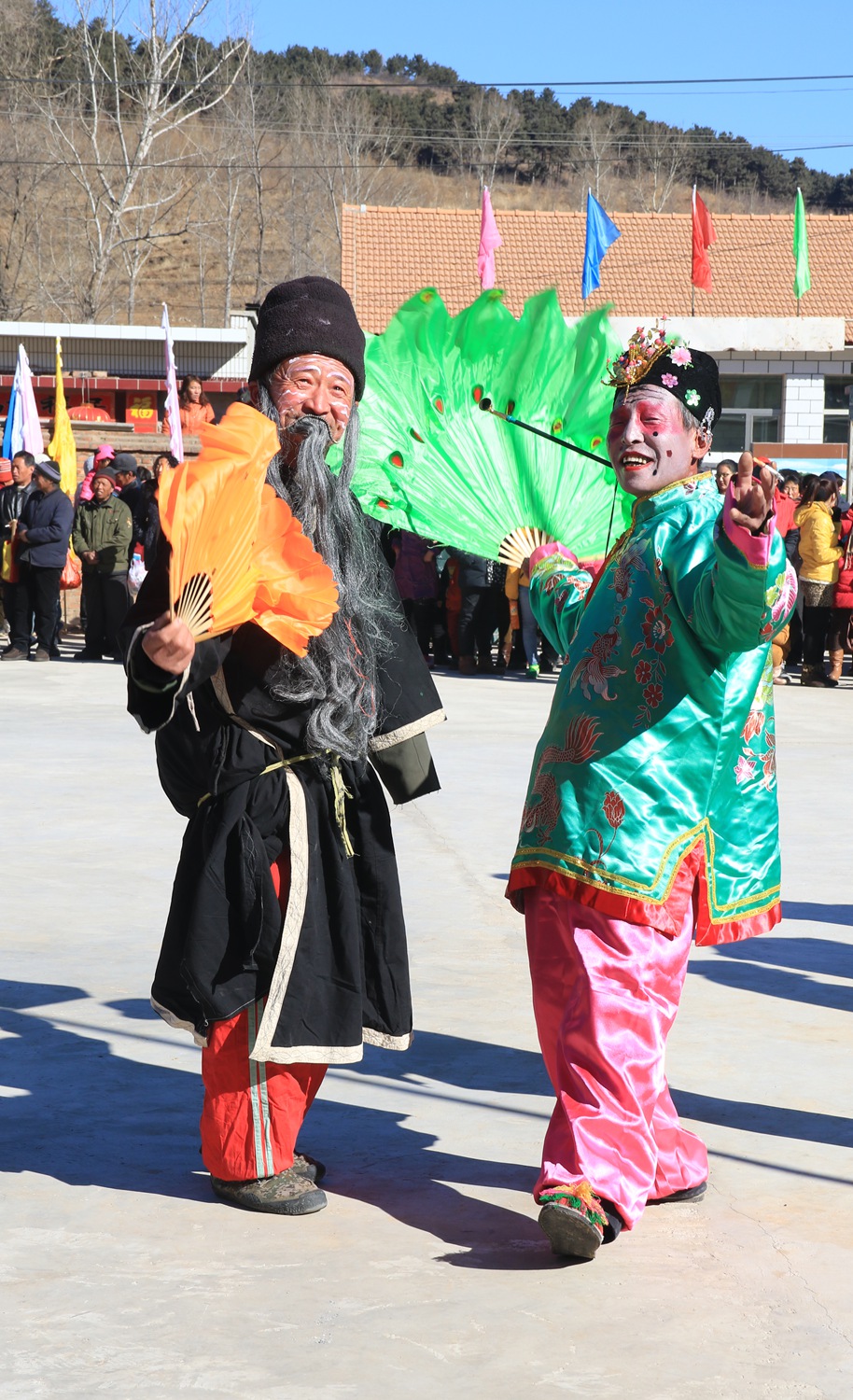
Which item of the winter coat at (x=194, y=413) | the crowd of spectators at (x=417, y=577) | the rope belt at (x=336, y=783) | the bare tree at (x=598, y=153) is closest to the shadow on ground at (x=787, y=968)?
the rope belt at (x=336, y=783)

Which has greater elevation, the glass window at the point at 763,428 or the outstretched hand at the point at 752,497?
the glass window at the point at 763,428

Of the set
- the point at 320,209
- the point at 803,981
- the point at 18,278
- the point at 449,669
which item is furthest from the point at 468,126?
the point at 803,981

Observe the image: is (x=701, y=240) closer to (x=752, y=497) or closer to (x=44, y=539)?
(x=44, y=539)

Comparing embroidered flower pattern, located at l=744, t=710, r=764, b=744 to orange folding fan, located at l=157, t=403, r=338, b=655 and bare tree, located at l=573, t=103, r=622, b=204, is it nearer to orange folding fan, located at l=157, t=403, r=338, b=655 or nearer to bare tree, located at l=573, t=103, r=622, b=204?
orange folding fan, located at l=157, t=403, r=338, b=655

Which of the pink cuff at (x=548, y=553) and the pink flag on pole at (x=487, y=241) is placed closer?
the pink cuff at (x=548, y=553)

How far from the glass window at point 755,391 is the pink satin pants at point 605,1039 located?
811 inches

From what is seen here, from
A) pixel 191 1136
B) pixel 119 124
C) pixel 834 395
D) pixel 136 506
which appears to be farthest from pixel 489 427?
pixel 119 124

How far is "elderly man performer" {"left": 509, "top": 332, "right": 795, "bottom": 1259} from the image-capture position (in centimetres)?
279

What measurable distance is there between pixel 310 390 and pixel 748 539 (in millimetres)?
961

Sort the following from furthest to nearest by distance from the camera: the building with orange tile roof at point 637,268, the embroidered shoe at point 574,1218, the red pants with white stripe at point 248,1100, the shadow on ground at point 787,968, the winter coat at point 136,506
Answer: the building with orange tile roof at point 637,268
the winter coat at point 136,506
the shadow on ground at point 787,968
the red pants with white stripe at point 248,1100
the embroidered shoe at point 574,1218

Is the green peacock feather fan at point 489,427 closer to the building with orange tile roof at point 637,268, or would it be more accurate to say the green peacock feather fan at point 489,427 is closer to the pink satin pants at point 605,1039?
the pink satin pants at point 605,1039

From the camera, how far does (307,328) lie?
9.91 feet

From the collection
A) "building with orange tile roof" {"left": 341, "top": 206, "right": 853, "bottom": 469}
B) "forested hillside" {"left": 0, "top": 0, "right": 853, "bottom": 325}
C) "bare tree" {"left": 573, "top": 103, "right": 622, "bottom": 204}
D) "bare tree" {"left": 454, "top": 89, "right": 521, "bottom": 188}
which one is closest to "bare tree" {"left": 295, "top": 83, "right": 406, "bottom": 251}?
"forested hillside" {"left": 0, "top": 0, "right": 853, "bottom": 325}

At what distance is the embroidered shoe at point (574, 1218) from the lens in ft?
8.83
